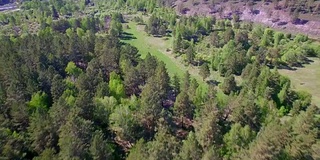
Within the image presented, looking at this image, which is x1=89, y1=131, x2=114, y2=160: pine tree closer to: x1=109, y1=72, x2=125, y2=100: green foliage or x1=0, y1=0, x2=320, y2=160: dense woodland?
x1=0, y1=0, x2=320, y2=160: dense woodland

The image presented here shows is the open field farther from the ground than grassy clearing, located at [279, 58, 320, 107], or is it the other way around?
grassy clearing, located at [279, 58, 320, 107]

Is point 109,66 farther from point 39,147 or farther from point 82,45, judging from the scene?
point 39,147

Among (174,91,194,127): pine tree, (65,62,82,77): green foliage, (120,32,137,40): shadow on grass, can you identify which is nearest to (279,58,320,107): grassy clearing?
(174,91,194,127): pine tree

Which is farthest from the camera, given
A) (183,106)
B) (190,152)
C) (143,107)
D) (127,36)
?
(127,36)

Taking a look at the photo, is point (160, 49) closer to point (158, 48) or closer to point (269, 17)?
point (158, 48)

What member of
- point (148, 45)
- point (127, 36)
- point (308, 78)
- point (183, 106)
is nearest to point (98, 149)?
point (183, 106)

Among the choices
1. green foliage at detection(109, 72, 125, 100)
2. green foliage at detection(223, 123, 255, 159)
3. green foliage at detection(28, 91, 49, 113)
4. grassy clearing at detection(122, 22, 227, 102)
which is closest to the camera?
green foliage at detection(223, 123, 255, 159)

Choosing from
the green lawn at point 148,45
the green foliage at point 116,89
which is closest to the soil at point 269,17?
the green lawn at point 148,45
